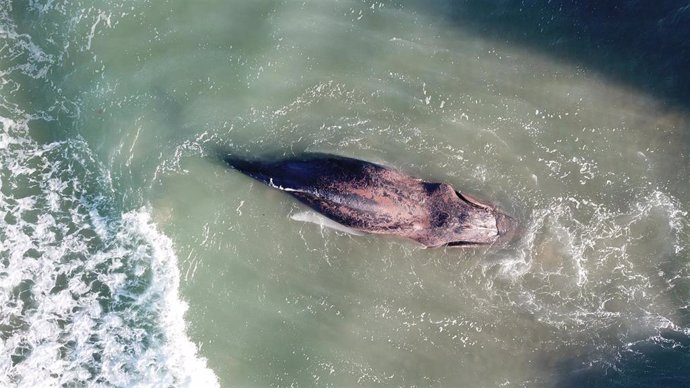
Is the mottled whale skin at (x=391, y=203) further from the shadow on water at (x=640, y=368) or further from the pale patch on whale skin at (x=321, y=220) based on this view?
the shadow on water at (x=640, y=368)

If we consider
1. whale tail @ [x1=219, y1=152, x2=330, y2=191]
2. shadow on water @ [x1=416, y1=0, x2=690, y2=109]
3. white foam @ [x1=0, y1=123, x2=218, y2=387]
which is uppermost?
shadow on water @ [x1=416, y1=0, x2=690, y2=109]

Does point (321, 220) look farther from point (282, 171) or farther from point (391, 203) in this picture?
point (391, 203)

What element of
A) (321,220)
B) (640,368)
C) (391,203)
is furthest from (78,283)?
(640,368)

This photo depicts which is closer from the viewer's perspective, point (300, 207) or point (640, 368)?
point (300, 207)

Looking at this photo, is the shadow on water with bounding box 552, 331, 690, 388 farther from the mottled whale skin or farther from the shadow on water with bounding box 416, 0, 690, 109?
the shadow on water with bounding box 416, 0, 690, 109

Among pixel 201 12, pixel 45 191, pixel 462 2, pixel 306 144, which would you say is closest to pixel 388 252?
pixel 306 144

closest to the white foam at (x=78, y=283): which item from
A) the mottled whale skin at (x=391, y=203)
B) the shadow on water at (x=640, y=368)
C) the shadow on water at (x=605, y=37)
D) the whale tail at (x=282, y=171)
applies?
the whale tail at (x=282, y=171)

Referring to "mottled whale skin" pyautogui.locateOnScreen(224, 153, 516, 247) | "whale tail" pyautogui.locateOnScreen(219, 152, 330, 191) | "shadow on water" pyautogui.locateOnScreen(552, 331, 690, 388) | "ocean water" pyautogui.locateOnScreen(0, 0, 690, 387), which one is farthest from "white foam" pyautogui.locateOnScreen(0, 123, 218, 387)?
"shadow on water" pyautogui.locateOnScreen(552, 331, 690, 388)
